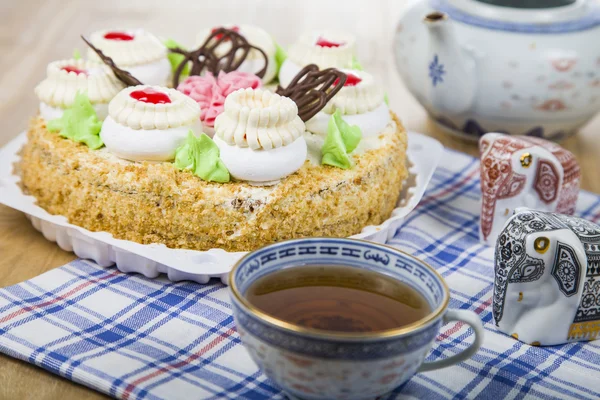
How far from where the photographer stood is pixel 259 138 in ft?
5.19

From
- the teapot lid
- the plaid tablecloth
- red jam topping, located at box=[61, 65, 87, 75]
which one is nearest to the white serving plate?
the plaid tablecloth

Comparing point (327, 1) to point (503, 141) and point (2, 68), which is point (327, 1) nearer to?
point (2, 68)

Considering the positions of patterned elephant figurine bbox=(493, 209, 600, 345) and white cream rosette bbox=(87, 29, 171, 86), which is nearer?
patterned elephant figurine bbox=(493, 209, 600, 345)

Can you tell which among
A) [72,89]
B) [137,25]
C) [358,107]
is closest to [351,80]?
[358,107]

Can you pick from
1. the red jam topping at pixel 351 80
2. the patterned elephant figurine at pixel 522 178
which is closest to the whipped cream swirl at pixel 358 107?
the red jam topping at pixel 351 80

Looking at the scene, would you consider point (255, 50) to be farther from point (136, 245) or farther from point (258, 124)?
point (136, 245)

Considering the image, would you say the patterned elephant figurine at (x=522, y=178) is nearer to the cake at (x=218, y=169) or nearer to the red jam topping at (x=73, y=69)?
the cake at (x=218, y=169)

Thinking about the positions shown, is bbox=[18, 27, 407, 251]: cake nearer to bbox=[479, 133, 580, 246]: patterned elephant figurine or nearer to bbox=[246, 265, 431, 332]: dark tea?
bbox=[479, 133, 580, 246]: patterned elephant figurine

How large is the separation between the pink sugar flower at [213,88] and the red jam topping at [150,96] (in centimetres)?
11

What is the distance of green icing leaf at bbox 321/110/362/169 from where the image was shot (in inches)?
67.3

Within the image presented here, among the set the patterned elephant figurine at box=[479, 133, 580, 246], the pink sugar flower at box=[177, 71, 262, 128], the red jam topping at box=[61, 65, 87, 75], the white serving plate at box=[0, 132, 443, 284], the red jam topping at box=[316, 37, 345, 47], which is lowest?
the white serving plate at box=[0, 132, 443, 284]

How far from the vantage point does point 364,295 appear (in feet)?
4.19

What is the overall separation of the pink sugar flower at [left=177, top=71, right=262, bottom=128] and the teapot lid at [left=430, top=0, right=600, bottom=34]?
692 mm

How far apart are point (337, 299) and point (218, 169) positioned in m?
Answer: 0.47
